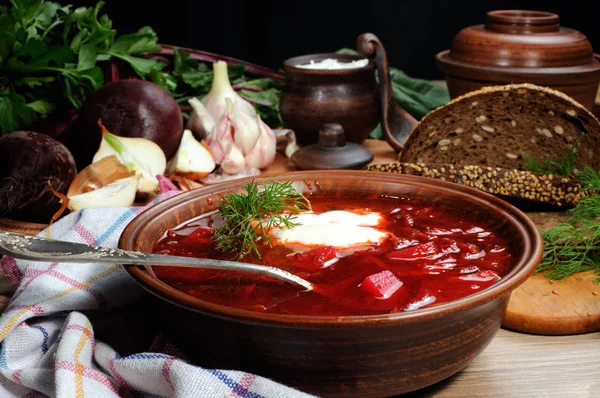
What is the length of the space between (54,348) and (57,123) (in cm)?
202

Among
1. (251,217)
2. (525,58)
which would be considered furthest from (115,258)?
(525,58)

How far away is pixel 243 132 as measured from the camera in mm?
3574

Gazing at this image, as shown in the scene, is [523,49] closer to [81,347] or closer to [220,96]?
[220,96]

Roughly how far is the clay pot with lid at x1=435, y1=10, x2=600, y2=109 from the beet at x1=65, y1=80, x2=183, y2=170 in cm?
155

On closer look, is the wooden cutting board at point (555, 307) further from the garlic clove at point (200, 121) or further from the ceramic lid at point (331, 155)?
the garlic clove at point (200, 121)

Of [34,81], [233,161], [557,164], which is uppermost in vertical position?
[34,81]

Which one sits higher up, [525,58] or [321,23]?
[525,58]

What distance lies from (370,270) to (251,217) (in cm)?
38

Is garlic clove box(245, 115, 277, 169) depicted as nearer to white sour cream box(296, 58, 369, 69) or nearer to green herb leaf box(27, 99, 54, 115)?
white sour cream box(296, 58, 369, 69)

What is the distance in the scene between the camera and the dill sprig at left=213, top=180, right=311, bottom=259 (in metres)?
1.97

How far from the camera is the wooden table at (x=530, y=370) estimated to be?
1.78 meters

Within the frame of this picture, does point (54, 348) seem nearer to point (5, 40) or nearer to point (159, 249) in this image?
point (159, 249)

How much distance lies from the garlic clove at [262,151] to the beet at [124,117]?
38 centimetres

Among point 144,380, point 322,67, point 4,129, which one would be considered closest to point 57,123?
point 4,129
